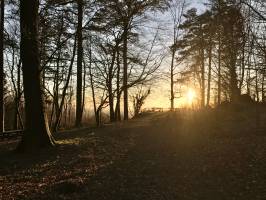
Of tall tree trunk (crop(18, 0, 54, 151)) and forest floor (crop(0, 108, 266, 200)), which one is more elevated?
tall tree trunk (crop(18, 0, 54, 151))

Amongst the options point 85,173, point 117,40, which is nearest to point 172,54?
point 117,40

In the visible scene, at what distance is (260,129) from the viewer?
21.0 meters

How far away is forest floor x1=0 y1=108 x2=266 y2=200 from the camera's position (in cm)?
988

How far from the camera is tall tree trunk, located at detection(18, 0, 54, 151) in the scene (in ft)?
50.6

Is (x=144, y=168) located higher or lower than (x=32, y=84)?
lower

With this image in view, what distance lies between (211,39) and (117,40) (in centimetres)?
1160

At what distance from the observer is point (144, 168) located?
41.5ft

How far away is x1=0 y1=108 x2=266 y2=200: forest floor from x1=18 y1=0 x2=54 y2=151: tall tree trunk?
0.65 m

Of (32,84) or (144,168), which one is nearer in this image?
(144,168)

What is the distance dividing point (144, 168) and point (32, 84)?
588 centimetres

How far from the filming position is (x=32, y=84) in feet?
51.1

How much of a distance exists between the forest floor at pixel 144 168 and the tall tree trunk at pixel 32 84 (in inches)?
25.8

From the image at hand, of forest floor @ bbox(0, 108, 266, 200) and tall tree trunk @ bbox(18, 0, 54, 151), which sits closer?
forest floor @ bbox(0, 108, 266, 200)

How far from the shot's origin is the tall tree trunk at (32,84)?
1542 centimetres
